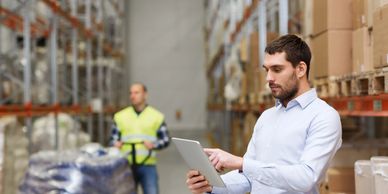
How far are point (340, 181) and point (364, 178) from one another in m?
0.77

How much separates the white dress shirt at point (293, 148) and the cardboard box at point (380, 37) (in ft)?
3.71

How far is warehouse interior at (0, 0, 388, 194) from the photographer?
4.27m

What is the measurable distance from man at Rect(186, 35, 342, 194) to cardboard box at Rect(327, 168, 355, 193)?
1799 mm

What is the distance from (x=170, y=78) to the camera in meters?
20.5

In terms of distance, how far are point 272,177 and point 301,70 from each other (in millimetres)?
554

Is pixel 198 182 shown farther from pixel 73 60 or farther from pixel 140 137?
pixel 73 60

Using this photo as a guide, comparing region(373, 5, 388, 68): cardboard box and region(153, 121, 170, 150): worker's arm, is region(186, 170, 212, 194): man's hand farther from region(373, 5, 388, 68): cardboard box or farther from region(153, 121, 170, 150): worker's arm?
region(153, 121, 170, 150): worker's arm

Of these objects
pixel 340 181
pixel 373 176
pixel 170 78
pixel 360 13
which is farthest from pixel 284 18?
pixel 170 78

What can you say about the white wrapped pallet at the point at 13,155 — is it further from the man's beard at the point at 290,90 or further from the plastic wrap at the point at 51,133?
the man's beard at the point at 290,90

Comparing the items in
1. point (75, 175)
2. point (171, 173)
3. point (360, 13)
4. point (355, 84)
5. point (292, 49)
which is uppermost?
point (360, 13)

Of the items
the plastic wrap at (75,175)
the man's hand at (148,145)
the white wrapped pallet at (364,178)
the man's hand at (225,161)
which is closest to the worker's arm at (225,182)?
the man's hand at (225,161)

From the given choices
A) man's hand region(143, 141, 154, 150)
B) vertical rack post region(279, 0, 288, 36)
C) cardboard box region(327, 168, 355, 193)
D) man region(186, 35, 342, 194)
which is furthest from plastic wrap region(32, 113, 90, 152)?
man region(186, 35, 342, 194)

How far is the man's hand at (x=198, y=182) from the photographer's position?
273 centimetres

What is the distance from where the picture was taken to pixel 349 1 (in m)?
4.61
